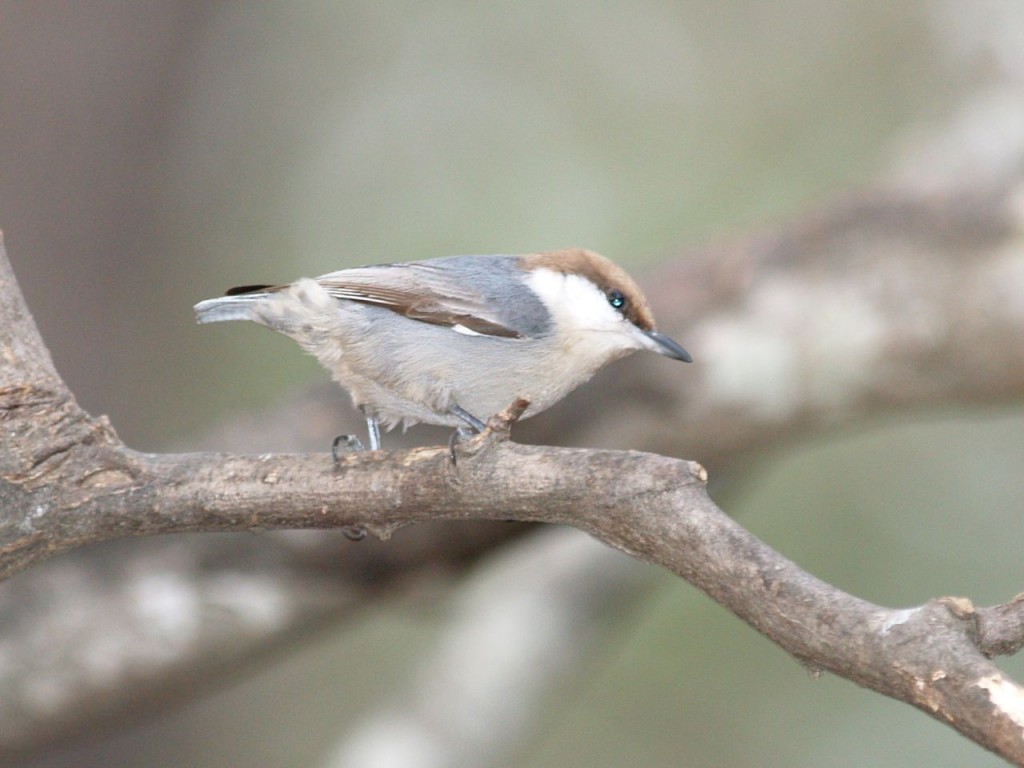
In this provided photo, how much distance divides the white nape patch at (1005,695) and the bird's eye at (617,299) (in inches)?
75.9

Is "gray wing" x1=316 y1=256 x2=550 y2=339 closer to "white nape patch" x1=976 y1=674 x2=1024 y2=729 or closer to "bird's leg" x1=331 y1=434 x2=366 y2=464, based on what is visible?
"bird's leg" x1=331 y1=434 x2=366 y2=464

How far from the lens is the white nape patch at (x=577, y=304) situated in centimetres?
344

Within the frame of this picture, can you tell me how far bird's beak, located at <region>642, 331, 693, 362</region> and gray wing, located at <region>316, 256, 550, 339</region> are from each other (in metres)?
0.36

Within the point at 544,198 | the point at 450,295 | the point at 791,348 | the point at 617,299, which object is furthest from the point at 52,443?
the point at 544,198

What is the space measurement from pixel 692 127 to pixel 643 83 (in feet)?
2.03

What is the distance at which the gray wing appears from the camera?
10.9 feet

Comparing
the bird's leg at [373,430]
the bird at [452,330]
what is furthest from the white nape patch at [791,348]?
the bird's leg at [373,430]

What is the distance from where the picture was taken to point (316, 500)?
247 cm

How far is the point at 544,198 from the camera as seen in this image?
8.72 meters

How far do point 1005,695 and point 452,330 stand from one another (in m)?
1.98

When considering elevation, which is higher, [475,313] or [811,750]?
[475,313]

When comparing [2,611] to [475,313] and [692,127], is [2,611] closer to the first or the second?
[475,313]

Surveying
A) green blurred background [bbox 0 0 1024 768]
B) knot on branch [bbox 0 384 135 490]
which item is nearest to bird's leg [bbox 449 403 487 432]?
knot on branch [bbox 0 384 135 490]

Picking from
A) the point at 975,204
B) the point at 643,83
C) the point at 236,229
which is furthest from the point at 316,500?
the point at 643,83
